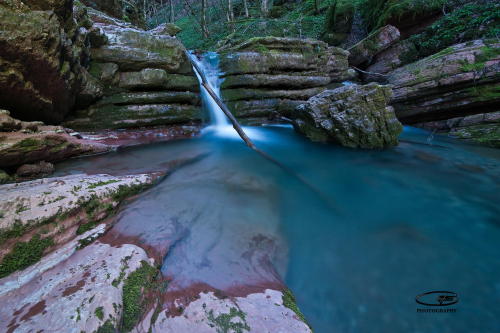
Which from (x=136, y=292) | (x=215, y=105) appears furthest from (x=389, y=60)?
(x=136, y=292)

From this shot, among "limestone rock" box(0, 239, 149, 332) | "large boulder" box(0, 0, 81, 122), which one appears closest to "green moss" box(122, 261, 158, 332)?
"limestone rock" box(0, 239, 149, 332)

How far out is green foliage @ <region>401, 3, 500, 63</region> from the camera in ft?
27.0

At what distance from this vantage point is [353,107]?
6.04 m

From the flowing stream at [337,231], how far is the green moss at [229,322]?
1.01ft

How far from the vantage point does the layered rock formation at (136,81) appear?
615cm

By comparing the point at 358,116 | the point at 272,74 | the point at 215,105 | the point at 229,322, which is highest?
the point at 272,74

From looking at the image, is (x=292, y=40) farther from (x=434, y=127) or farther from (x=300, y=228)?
(x=300, y=228)

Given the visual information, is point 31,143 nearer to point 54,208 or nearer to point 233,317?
point 54,208

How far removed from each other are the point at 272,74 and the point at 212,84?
8.31 ft

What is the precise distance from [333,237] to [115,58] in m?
7.37

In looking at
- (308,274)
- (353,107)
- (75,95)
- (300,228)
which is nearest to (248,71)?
(353,107)

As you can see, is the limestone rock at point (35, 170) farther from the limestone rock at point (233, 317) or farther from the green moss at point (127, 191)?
the limestone rock at point (233, 317)

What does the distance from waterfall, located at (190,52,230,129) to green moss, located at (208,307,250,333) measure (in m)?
7.31

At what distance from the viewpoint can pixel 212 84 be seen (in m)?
8.89
